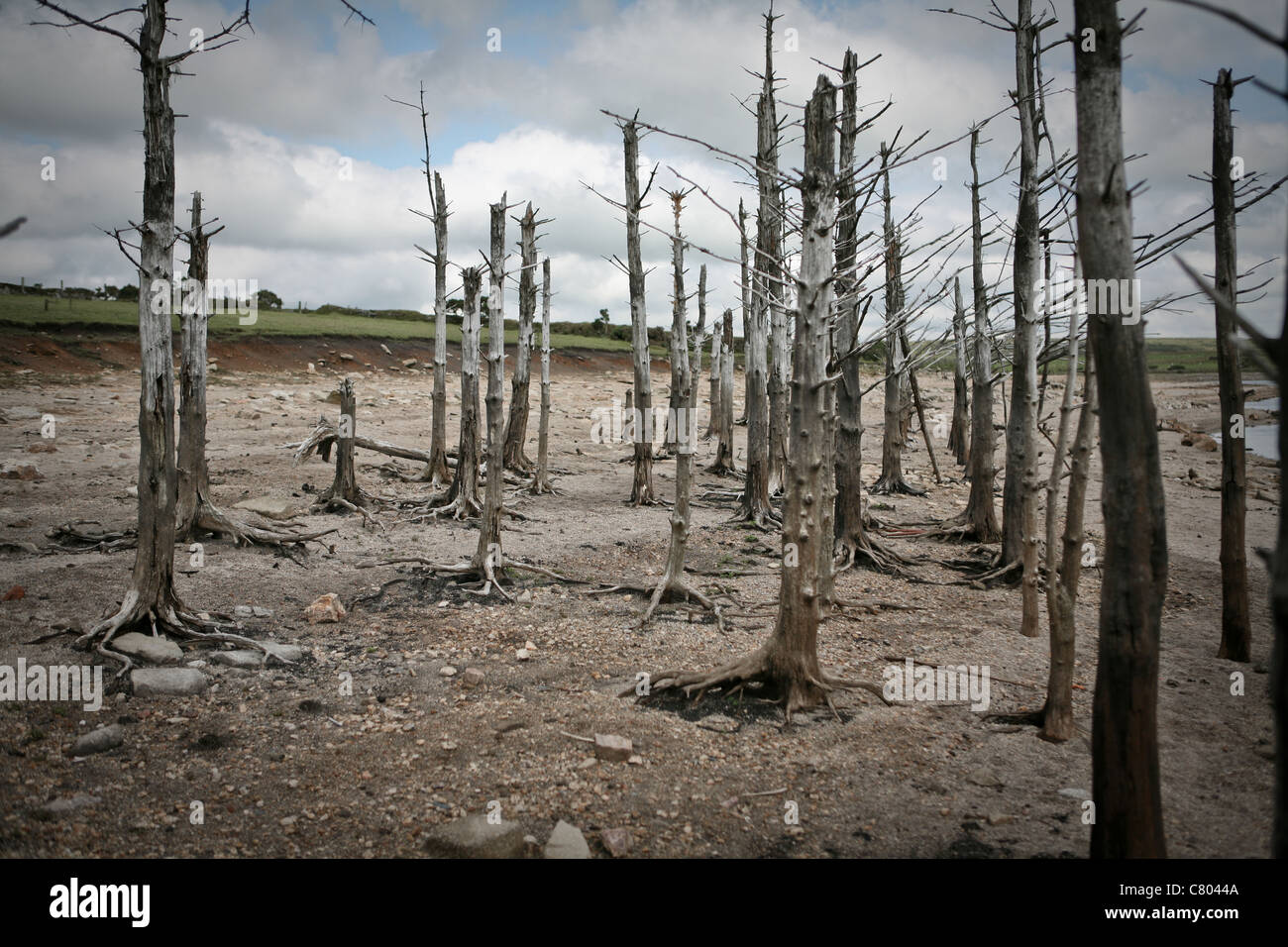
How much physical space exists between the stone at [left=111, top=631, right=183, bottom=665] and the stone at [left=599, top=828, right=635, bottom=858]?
3782mm

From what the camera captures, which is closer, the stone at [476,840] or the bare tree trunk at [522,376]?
the stone at [476,840]

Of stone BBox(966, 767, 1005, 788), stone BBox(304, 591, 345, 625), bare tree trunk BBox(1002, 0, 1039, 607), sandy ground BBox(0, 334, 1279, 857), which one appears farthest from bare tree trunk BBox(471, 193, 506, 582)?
bare tree trunk BBox(1002, 0, 1039, 607)

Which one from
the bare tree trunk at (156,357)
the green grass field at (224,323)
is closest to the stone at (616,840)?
the bare tree trunk at (156,357)

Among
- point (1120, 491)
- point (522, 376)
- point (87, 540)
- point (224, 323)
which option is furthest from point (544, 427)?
point (224, 323)

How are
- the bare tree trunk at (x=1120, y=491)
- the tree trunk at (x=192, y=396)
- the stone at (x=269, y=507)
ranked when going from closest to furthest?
the bare tree trunk at (x=1120, y=491), the tree trunk at (x=192, y=396), the stone at (x=269, y=507)

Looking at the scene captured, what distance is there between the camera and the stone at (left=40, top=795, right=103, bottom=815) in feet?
12.9

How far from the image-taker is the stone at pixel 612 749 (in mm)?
4922

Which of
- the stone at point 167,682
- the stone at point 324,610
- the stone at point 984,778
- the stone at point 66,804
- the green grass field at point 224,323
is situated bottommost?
the stone at point 984,778

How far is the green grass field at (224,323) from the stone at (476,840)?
94.7 feet

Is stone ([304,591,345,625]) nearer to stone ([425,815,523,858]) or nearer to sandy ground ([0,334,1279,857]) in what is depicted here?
sandy ground ([0,334,1279,857])

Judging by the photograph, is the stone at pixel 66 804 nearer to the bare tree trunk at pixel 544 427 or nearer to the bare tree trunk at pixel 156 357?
the bare tree trunk at pixel 156 357

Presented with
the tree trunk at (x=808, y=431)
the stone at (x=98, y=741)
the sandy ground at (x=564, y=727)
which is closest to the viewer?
the sandy ground at (x=564, y=727)
